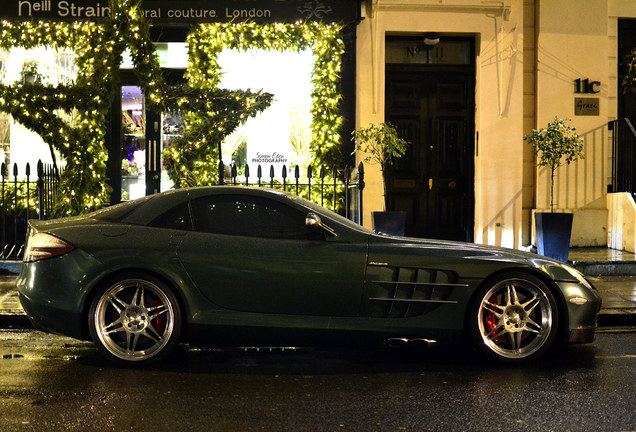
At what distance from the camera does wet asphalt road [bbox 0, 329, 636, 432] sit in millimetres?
4284

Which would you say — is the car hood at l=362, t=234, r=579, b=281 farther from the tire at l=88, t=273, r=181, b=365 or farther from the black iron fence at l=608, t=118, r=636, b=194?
the black iron fence at l=608, t=118, r=636, b=194

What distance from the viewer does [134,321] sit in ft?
18.8

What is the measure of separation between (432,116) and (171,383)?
960cm

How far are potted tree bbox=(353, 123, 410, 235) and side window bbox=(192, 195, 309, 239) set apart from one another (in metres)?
5.22

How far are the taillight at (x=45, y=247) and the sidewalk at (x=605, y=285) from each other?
1.85m

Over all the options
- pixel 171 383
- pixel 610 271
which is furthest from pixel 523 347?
pixel 610 271

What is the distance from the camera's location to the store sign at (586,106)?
13422mm

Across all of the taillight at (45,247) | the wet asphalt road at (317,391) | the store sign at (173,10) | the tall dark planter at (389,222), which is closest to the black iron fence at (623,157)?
the tall dark planter at (389,222)

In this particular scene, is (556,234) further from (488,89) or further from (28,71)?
(28,71)

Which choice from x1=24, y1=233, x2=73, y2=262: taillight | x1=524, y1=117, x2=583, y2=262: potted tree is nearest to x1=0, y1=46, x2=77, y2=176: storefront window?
x1=524, y1=117, x2=583, y2=262: potted tree

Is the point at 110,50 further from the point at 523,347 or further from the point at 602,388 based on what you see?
the point at 602,388

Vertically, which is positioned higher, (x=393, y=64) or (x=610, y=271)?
(x=393, y=64)

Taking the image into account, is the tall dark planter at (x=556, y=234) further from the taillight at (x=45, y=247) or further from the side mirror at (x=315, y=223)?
the taillight at (x=45, y=247)

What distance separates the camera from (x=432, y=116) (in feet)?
45.4
